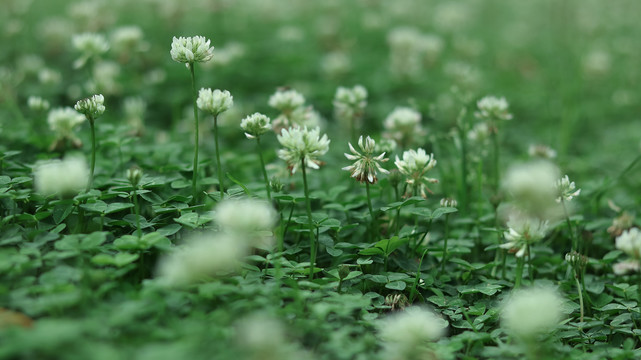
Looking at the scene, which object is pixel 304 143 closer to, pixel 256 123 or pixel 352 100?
pixel 256 123

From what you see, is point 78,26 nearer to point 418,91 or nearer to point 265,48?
point 265,48

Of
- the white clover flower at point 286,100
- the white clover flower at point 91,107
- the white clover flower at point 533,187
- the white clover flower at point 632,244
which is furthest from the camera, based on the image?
the white clover flower at point 286,100

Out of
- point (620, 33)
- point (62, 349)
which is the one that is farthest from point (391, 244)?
point (620, 33)

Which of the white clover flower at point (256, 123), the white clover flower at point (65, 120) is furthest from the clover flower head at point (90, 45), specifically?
the white clover flower at point (256, 123)

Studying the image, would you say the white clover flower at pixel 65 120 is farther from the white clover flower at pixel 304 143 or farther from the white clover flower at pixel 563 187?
the white clover flower at pixel 563 187

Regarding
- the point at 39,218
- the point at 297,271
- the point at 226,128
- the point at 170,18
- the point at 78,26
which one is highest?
the point at 170,18

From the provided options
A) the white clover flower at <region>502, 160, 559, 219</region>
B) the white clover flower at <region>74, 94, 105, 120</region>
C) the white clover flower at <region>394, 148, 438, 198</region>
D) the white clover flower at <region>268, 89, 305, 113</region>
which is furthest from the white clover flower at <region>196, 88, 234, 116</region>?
the white clover flower at <region>502, 160, 559, 219</region>

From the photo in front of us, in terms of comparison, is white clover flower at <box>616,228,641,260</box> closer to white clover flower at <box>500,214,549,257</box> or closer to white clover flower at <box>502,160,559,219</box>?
white clover flower at <box>500,214,549,257</box>

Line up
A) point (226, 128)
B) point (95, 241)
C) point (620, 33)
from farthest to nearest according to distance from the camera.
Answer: point (620, 33), point (226, 128), point (95, 241)
